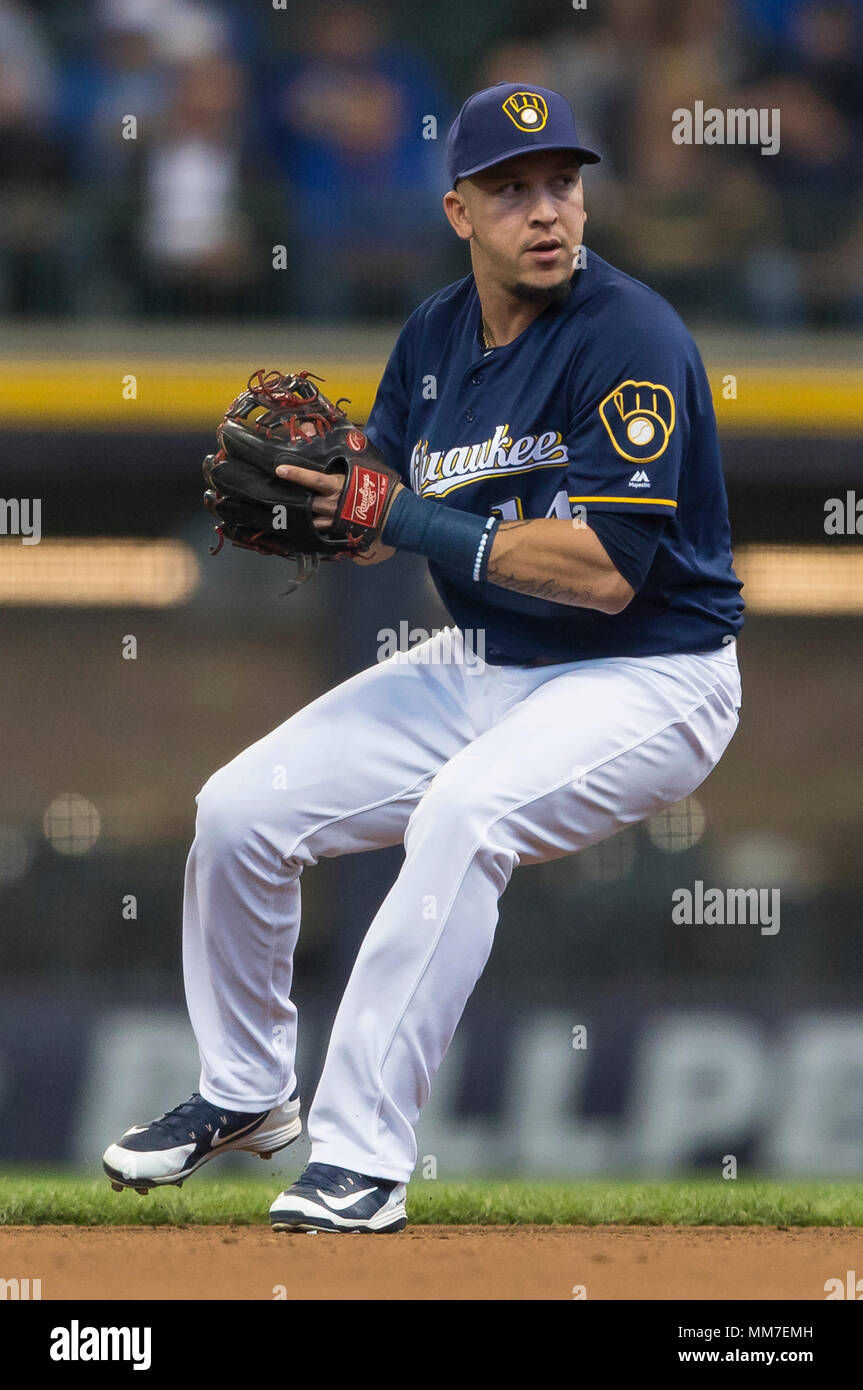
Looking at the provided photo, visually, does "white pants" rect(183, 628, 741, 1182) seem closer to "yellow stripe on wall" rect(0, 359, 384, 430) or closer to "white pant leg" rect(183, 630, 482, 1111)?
"white pant leg" rect(183, 630, 482, 1111)

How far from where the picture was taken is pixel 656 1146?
7.46 meters

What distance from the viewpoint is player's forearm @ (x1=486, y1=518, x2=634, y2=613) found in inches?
139

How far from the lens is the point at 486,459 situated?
3795 mm

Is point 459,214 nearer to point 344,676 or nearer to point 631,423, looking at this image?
point 631,423

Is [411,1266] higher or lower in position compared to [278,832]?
lower

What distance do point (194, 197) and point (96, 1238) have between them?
572 cm

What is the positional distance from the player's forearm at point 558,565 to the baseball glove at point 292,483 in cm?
27

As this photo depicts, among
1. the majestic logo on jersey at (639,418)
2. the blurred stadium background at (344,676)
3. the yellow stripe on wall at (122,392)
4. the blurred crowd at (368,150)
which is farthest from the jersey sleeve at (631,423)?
the blurred crowd at (368,150)

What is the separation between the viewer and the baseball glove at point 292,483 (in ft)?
12.0

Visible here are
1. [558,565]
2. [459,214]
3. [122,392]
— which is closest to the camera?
[558,565]

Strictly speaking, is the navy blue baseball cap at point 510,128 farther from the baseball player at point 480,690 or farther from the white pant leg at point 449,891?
the white pant leg at point 449,891

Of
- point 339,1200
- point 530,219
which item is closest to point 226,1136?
point 339,1200

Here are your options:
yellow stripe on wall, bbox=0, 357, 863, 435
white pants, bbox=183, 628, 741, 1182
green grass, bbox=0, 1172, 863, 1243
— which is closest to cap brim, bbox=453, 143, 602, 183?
white pants, bbox=183, 628, 741, 1182

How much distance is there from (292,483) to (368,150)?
17.3ft
